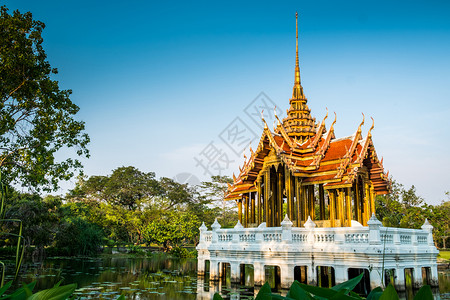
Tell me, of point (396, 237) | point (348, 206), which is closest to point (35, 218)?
point (348, 206)

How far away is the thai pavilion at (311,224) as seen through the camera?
10.4m

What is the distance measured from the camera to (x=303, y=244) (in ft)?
36.6

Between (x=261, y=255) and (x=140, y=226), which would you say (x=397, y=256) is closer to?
(x=261, y=255)

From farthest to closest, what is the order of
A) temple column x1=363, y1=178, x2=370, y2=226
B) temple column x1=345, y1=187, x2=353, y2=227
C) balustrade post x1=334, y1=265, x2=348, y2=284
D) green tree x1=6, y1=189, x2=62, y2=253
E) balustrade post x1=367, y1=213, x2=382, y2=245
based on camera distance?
green tree x1=6, y1=189, x2=62, y2=253 < temple column x1=363, y1=178, x2=370, y2=226 < temple column x1=345, y1=187, x2=353, y2=227 < balustrade post x1=334, y1=265, x2=348, y2=284 < balustrade post x1=367, y1=213, x2=382, y2=245

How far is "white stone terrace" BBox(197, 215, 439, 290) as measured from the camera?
393 inches

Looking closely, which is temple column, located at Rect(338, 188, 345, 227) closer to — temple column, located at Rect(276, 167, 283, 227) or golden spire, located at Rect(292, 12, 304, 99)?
temple column, located at Rect(276, 167, 283, 227)

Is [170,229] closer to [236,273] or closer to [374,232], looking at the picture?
[236,273]

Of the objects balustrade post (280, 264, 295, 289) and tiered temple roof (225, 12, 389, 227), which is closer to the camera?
balustrade post (280, 264, 295, 289)

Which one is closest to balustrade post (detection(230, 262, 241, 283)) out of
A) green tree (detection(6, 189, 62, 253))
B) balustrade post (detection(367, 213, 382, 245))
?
balustrade post (detection(367, 213, 382, 245))

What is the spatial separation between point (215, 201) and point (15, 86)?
95.4ft

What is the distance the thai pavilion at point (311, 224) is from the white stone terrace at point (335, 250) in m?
0.03

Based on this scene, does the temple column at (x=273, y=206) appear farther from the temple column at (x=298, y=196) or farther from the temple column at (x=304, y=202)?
the temple column at (x=298, y=196)

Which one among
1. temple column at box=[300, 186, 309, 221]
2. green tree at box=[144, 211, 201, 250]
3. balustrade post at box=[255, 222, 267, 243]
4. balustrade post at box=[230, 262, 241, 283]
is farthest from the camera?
green tree at box=[144, 211, 201, 250]

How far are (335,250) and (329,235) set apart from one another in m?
0.48
